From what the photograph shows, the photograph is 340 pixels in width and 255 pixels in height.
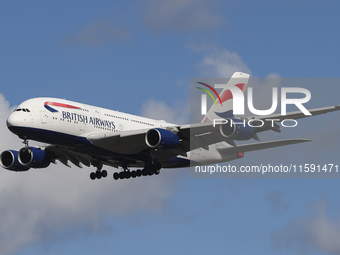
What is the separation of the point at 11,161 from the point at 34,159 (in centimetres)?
280

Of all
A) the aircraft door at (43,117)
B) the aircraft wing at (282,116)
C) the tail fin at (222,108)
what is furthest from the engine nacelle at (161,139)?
the tail fin at (222,108)

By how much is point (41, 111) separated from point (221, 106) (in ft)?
68.4

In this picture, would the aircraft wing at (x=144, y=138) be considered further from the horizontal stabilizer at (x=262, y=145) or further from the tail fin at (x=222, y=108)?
the tail fin at (x=222, y=108)

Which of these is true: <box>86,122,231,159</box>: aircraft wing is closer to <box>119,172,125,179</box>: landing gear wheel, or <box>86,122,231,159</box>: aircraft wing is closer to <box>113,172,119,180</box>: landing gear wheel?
<box>119,172,125,179</box>: landing gear wheel

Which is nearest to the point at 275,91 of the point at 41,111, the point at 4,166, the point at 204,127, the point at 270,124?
Result: the point at 270,124

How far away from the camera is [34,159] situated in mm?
55750

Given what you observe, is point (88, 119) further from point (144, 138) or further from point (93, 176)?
point (93, 176)

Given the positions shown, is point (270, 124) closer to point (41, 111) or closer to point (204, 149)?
point (204, 149)

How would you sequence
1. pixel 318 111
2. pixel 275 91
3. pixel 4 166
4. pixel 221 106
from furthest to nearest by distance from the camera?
pixel 221 106
pixel 4 166
pixel 275 91
pixel 318 111

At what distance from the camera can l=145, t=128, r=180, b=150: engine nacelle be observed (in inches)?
1891

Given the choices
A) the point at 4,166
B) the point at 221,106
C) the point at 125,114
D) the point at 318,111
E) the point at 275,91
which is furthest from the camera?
the point at 221,106

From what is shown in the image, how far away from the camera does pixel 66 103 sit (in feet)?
A: 160

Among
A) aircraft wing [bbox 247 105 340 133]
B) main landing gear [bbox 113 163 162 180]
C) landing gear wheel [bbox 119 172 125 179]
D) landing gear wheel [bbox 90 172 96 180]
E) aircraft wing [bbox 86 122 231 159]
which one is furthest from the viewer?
landing gear wheel [bbox 90 172 96 180]

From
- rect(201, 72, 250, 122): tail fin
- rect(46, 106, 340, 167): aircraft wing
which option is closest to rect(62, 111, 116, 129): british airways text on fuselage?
rect(46, 106, 340, 167): aircraft wing
